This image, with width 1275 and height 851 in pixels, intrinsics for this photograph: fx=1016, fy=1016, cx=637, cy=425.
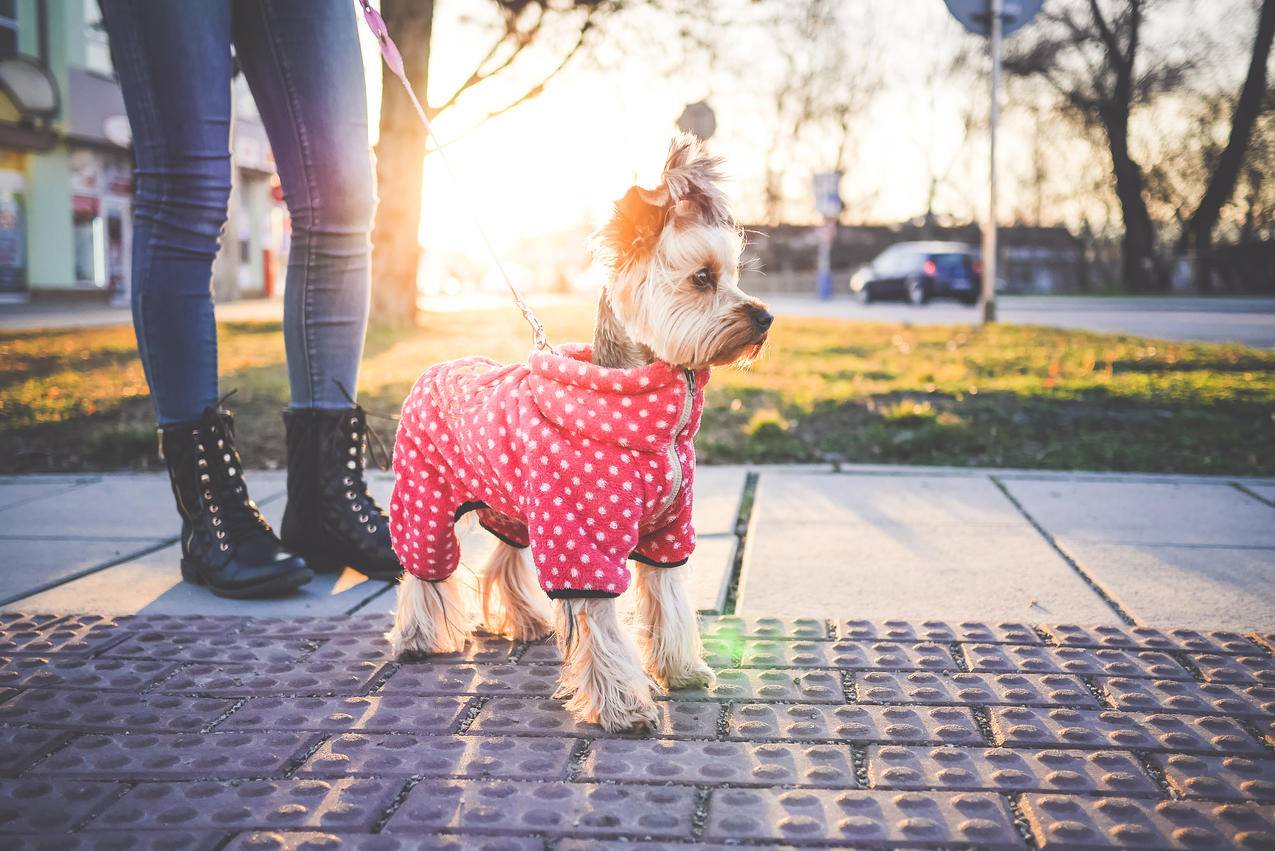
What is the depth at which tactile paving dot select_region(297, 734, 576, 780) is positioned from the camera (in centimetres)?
195

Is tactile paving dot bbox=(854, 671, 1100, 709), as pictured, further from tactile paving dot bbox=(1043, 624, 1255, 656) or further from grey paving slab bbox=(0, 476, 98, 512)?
grey paving slab bbox=(0, 476, 98, 512)

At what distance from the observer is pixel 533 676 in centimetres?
250

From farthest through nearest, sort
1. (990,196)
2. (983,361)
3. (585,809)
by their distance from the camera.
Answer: (990,196) < (983,361) < (585,809)

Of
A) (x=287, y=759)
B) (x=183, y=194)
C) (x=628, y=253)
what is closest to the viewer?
(x=287, y=759)

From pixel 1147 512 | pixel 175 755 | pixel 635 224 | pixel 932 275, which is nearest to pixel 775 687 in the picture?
pixel 635 224

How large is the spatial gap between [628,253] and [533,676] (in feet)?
3.47

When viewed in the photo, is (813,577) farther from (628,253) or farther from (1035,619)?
(628,253)

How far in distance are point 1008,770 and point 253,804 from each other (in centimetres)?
140

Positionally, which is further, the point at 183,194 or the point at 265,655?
the point at 183,194

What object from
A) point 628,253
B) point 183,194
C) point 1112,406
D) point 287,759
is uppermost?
point 183,194

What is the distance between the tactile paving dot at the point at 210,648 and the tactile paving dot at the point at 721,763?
0.96 metres

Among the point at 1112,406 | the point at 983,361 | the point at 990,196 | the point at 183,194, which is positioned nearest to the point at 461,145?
the point at 990,196

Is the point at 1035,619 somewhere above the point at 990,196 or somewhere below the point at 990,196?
below

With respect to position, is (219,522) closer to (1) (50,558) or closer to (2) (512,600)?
(1) (50,558)
